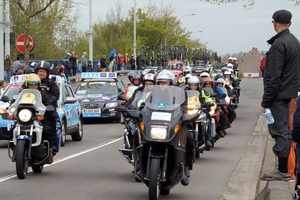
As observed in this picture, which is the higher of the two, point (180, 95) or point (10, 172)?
point (180, 95)

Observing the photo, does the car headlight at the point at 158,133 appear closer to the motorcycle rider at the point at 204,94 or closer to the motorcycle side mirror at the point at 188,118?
the motorcycle side mirror at the point at 188,118

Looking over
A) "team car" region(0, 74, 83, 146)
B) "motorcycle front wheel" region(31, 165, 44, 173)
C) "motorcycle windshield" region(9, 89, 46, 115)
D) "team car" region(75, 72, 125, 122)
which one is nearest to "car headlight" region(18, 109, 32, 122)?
"motorcycle windshield" region(9, 89, 46, 115)

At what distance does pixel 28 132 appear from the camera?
1249 centimetres

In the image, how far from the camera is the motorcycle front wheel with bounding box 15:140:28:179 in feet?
39.4

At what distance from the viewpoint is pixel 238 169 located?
14578 mm

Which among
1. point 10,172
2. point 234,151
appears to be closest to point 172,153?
point 10,172

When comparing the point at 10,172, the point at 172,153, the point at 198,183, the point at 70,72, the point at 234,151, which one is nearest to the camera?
the point at 172,153

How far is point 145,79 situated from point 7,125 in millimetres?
6792

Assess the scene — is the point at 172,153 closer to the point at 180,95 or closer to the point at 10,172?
the point at 180,95

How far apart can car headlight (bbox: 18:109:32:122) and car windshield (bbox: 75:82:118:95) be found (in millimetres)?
15039

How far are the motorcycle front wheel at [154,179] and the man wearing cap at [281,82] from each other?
1.44m

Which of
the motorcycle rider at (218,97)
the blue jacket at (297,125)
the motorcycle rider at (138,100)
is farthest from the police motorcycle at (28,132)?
the motorcycle rider at (218,97)

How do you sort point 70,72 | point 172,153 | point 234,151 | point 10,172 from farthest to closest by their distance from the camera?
1. point 70,72
2. point 234,151
3. point 10,172
4. point 172,153

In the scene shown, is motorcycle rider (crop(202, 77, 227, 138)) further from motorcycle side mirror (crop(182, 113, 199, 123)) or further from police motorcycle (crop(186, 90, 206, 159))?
motorcycle side mirror (crop(182, 113, 199, 123))
